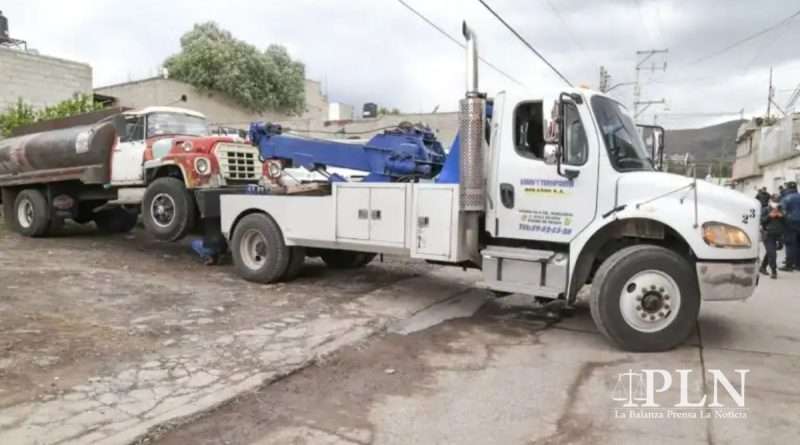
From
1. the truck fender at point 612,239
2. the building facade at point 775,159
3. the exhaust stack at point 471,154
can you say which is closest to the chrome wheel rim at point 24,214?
the exhaust stack at point 471,154

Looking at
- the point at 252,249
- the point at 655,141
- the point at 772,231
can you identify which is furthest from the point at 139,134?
the point at 772,231

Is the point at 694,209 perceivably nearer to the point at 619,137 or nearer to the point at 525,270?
the point at 619,137

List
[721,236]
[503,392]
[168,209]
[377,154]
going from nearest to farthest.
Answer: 1. [503,392]
2. [721,236]
3. [377,154]
4. [168,209]

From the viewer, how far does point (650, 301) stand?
5383 millimetres

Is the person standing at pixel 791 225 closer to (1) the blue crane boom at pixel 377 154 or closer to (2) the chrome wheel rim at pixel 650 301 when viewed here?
(2) the chrome wheel rim at pixel 650 301

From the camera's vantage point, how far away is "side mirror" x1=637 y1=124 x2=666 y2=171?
652 cm

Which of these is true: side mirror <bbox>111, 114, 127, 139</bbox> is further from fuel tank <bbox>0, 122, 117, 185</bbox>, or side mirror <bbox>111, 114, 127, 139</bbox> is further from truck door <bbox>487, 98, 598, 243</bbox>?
truck door <bbox>487, 98, 598, 243</bbox>

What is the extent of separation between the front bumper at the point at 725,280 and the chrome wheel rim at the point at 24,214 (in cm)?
1331

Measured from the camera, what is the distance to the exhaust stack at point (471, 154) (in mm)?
6211

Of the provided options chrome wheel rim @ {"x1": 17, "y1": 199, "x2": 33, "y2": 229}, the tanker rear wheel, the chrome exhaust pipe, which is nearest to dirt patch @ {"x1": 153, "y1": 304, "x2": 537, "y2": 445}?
the chrome exhaust pipe

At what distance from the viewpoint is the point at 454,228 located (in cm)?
635

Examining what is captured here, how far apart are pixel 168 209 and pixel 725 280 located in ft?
25.6

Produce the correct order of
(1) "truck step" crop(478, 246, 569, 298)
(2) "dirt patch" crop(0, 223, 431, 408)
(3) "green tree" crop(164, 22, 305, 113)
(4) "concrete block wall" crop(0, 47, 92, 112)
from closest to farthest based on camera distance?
1. (2) "dirt patch" crop(0, 223, 431, 408)
2. (1) "truck step" crop(478, 246, 569, 298)
3. (4) "concrete block wall" crop(0, 47, 92, 112)
4. (3) "green tree" crop(164, 22, 305, 113)

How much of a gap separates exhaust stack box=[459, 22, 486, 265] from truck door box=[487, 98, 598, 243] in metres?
0.18
